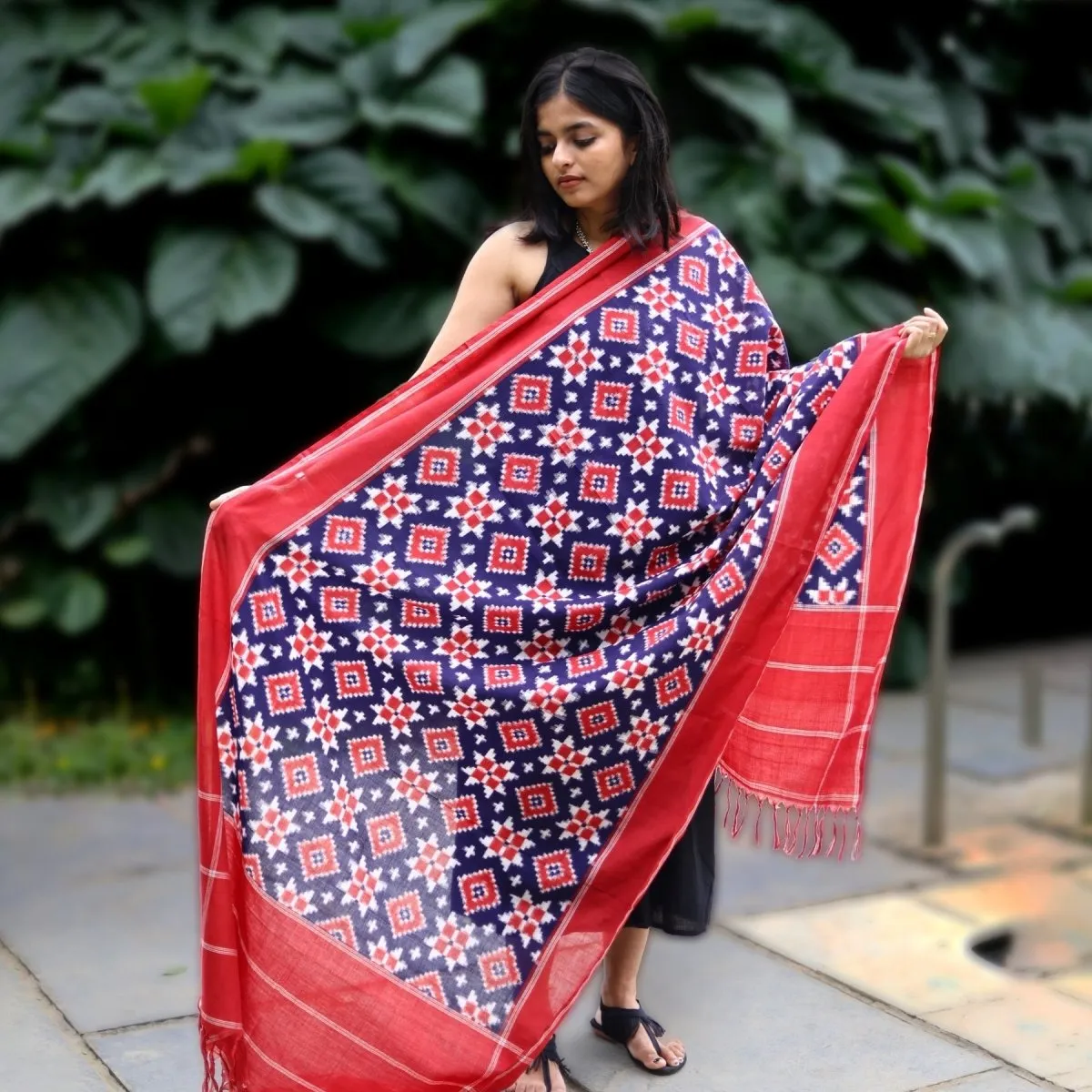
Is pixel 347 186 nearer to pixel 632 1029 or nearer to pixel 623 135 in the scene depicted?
pixel 623 135

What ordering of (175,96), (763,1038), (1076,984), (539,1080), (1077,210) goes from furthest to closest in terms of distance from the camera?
(1077,210) → (175,96) → (1076,984) → (763,1038) → (539,1080)

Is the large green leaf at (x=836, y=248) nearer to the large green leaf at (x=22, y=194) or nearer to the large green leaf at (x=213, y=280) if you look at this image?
the large green leaf at (x=213, y=280)

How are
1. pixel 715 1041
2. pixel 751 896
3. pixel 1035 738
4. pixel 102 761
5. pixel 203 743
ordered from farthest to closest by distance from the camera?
pixel 1035 738 → pixel 102 761 → pixel 751 896 → pixel 715 1041 → pixel 203 743

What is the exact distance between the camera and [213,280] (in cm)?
527

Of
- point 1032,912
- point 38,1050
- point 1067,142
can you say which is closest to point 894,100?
point 1067,142

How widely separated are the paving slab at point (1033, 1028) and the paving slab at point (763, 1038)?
0.08 meters

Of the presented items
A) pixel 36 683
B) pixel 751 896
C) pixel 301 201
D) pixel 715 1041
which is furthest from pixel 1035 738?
pixel 36 683

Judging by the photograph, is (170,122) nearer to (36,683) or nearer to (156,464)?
(156,464)

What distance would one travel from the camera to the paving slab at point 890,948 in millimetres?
A: 3666

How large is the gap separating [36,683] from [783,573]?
370 centimetres

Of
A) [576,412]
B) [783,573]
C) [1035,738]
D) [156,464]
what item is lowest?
[1035,738]

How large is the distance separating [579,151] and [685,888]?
1.40m

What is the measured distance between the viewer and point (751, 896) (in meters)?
4.30

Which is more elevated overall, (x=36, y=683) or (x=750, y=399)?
→ (x=750, y=399)
